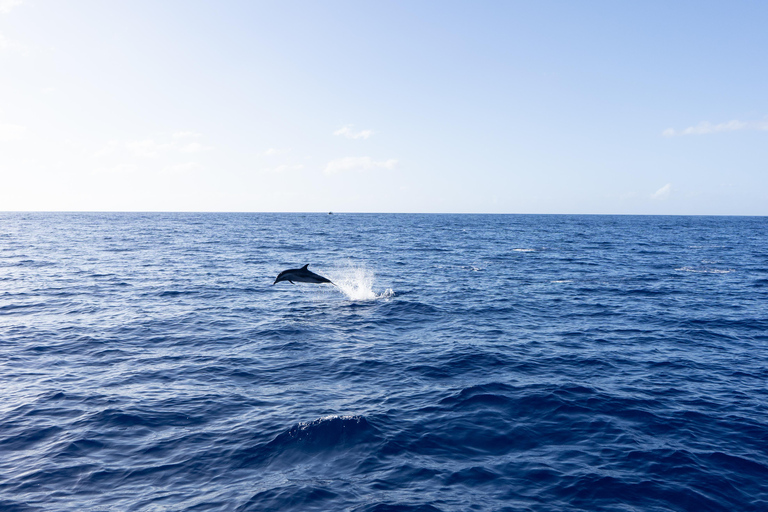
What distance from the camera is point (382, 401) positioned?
1554 cm

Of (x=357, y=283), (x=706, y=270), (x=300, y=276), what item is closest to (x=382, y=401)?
(x=300, y=276)

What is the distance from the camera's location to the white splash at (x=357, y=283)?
34.0 m

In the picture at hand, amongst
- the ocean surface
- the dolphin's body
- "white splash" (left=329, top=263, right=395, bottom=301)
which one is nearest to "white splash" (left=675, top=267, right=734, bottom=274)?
the ocean surface

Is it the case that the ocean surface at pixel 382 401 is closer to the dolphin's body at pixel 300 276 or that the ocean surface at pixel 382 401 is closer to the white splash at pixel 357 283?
the white splash at pixel 357 283

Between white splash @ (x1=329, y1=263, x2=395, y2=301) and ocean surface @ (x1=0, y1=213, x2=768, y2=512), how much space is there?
741mm

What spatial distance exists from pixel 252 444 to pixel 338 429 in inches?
96.1

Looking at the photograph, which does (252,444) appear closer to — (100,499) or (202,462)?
(202,462)

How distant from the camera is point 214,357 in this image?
20.0 m

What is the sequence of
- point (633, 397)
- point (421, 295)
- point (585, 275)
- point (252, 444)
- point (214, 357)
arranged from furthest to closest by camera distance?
1. point (585, 275)
2. point (421, 295)
3. point (214, 357)
4. point (633, 397)
5. point (252, 444)

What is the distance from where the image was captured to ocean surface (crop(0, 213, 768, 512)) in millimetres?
10836

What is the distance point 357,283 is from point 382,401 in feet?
74.9

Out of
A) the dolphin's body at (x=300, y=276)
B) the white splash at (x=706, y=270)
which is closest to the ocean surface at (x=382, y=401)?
the dolphin's body at (x=300, y=276)

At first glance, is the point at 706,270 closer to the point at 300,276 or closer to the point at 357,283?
the point at 357,283

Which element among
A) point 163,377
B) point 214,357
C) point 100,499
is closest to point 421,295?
point 214,357
